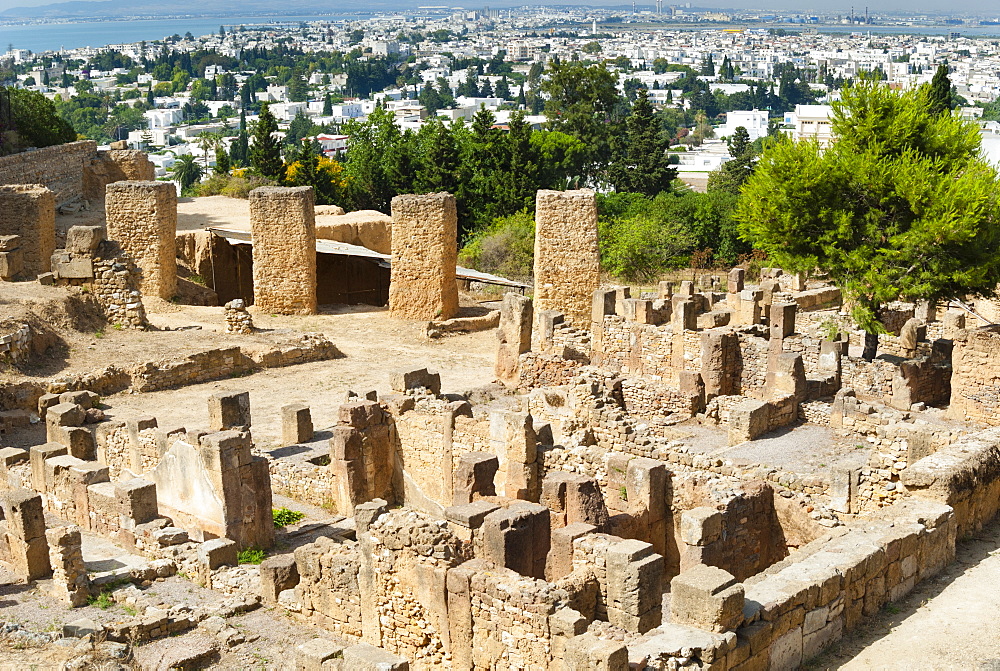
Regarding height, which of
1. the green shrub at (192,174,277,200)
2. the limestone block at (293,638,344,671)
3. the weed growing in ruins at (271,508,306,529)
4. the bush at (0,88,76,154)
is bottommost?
the weed growing in ruins at (271,508,306,529)

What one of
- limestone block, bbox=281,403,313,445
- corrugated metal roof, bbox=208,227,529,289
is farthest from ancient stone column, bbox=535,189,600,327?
limestone block, bbox=281,403,313,445

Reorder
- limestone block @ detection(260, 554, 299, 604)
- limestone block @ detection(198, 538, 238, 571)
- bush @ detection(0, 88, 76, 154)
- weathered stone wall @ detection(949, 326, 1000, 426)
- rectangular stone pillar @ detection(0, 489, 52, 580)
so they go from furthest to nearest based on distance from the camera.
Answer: bush @ detection(0, 88, 76, 154)
weathered stone wall @ detection(949, 326, 1000, 426)
limestone block @ detection(198, 538, 238, 571)
rectangular stone pillar @ detection(0, 489, 52, 580)
limestone block @ detection(260, 554, 299, 604)

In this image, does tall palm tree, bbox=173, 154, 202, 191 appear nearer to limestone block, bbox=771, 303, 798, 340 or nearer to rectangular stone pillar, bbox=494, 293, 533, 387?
rectangular stone pillar, bbox=494, 293, 533, 387

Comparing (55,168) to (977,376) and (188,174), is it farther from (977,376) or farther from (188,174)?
(188,174)

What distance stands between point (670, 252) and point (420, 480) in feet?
91.2

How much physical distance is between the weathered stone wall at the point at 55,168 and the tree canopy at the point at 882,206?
Result: 79.4ft

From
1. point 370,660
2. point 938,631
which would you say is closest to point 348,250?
point 370,660

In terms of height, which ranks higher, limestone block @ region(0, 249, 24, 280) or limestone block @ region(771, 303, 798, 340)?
limestone block @ region(0, 249, 24, 280)

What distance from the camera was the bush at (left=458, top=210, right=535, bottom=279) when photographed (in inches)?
1612

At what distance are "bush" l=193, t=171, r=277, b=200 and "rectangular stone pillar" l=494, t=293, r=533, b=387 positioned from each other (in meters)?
21.3

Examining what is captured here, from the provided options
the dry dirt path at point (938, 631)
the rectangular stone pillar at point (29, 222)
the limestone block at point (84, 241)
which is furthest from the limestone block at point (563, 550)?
the rectangular stone pillar at point (29, 222)

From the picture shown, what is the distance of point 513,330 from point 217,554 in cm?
1055

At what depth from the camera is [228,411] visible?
2027 cm

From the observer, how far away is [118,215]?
31062 millimetres
